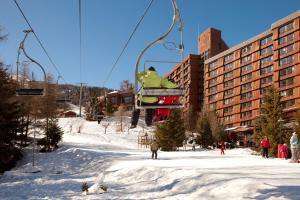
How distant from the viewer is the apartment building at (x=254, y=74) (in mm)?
71875

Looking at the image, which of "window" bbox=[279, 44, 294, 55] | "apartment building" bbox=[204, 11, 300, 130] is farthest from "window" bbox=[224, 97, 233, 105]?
"window" bbox=[279, 44, 294, 55]

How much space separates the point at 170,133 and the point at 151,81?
42.2 metres

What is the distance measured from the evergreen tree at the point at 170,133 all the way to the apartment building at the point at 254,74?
24.3 meters

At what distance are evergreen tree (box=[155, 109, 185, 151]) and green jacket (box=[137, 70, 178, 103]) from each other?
41402 mm

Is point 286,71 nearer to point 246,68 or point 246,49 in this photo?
point 246,68

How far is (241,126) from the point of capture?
87.1m

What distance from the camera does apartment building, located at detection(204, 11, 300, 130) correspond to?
71875 millimetres

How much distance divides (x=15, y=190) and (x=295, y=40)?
5823cm

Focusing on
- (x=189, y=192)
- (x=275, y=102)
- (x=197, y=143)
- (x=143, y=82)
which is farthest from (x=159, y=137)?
(x=143, y=82)

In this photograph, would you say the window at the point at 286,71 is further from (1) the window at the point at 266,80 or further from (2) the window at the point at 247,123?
(2) the window at the point at 247,123

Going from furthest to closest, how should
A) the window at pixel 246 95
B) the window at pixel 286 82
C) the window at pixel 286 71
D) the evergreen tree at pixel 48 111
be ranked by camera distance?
1. the window at pixel 246 95
2. the window at pixel 286 82
3. the window at pixel 286 71
4. the evergreen tree at pixel 48 111

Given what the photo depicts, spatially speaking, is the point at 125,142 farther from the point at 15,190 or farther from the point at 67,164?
the point at 15,190

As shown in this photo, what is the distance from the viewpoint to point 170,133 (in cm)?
5428

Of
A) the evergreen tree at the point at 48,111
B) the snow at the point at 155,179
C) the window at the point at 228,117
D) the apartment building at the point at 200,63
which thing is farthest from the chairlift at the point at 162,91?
the apartment building at the point at 200,63
